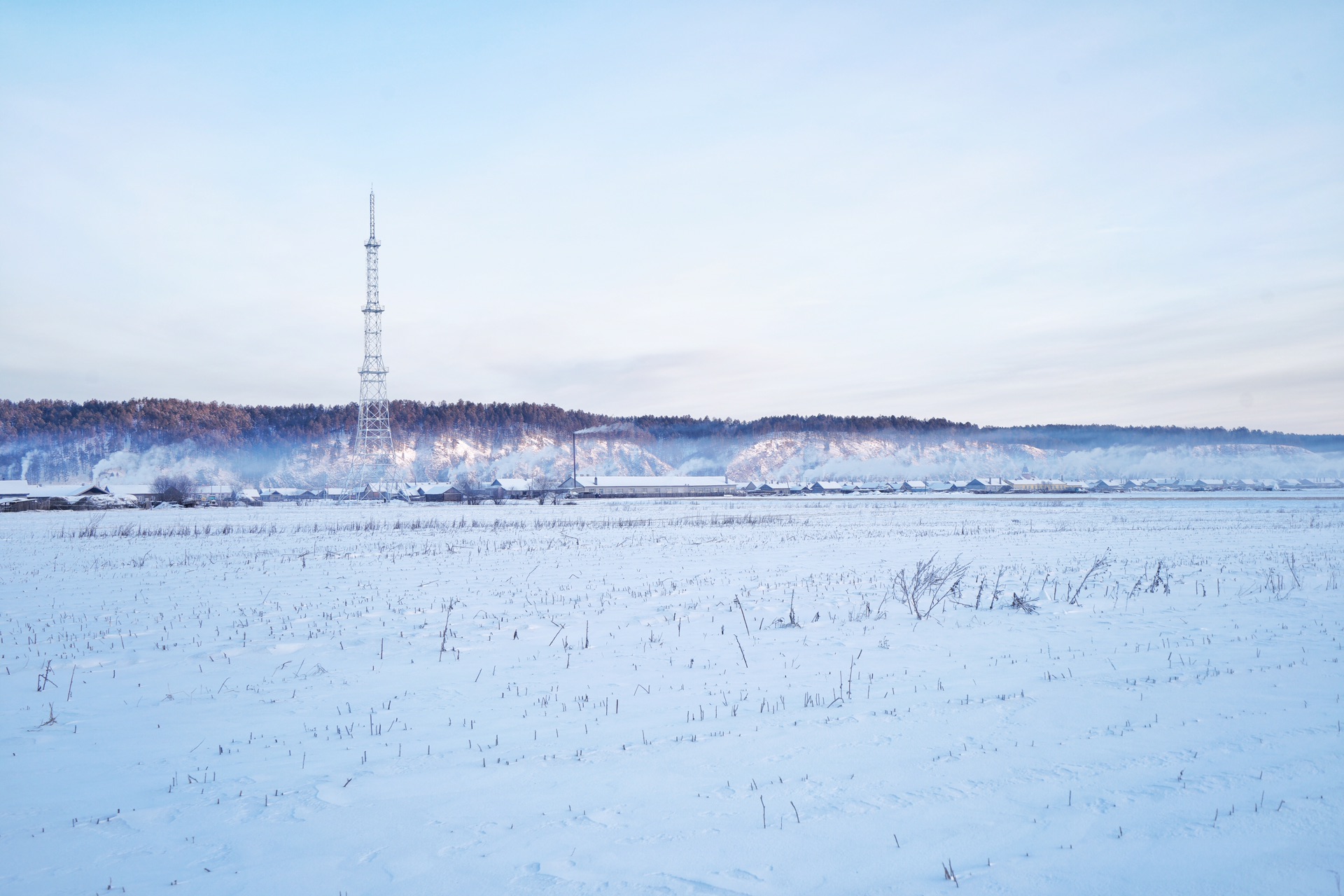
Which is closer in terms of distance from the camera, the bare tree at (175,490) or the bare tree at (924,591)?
the bare tree at (924,591)

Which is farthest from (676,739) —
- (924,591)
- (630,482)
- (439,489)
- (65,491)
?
(65,491)

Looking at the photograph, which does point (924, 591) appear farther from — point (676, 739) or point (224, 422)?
point (224, 422)

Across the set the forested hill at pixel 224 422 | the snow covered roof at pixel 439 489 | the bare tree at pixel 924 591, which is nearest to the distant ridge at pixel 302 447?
the forested hill at pixel 224 422

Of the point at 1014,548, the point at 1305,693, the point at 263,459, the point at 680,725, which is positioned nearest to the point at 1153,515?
the point at 1014,548

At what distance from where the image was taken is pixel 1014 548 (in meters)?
23.7

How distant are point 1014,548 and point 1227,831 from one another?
20.9 meters

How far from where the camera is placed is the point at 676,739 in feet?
20.3

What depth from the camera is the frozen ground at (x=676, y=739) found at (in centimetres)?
412

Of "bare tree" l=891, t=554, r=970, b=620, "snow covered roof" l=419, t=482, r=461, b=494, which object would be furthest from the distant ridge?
"bare tree" l=891, t=554, r=970, b=620

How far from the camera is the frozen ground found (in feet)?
13.5

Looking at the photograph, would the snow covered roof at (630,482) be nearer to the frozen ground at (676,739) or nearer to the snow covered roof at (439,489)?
the snow covered roof at (439,489)

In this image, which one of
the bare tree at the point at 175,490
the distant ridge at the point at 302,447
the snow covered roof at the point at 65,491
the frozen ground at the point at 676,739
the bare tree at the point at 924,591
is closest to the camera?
the frozen ground at the point at 676,739

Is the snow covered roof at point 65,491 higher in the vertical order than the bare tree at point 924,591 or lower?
higher

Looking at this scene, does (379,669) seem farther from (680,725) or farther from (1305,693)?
(1305,693)
